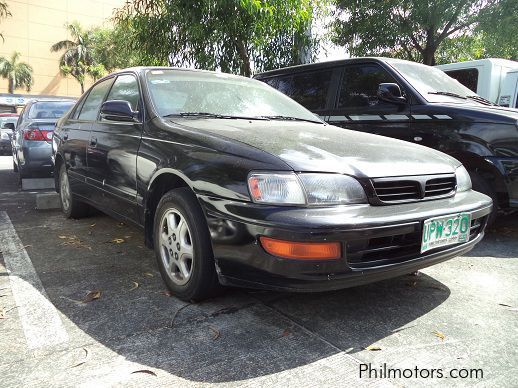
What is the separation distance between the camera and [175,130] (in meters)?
2.84

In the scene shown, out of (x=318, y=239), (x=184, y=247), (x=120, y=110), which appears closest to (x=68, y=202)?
(x=120, y=110)

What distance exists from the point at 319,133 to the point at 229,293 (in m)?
1.20

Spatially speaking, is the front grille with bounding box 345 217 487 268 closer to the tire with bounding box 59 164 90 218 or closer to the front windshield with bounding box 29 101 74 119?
the tire with bounding box 59 164 90 218

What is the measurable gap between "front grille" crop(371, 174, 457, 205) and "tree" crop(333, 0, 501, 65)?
9088mm

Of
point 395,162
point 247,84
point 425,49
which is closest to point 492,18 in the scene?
point 425,49

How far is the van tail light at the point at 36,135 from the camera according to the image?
245 inches

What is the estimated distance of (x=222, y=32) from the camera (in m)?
7.88

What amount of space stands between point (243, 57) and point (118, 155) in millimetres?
5712

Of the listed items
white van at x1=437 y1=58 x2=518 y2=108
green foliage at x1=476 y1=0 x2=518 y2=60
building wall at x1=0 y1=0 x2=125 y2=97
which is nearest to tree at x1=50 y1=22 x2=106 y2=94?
building wall at x1=0 y1=0 x2=125 y2=97

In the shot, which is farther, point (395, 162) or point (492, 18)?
point (492, 18)

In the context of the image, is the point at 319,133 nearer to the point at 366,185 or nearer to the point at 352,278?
the point at 366,185

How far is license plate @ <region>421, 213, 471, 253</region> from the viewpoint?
236 cm

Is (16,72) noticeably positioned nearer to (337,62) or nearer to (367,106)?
(337,62)

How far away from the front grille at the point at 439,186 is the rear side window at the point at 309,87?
2626 millimetres
